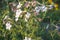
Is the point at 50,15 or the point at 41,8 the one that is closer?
the point at 41,8

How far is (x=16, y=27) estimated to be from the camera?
10.2 ft

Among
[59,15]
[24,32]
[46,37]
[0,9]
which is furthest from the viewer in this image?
[59,15]

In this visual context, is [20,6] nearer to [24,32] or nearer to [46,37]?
[24,32]

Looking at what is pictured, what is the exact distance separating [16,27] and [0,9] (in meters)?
0.67

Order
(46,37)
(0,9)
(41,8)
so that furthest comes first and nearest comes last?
(0,9)
(46,37)
(41,8)

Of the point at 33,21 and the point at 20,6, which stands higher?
the point at 20,6

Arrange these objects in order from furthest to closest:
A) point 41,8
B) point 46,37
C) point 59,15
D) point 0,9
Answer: point 59,15
point 0,9
point 46,37
point 41,8

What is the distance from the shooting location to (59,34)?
3.19 m

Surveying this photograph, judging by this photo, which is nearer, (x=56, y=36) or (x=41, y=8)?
(x=41, y=8)

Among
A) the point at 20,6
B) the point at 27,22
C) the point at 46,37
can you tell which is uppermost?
the point at 20,6

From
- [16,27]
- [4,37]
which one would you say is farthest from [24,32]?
[4,37]

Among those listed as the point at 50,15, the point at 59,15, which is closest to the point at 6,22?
the point at 50,15

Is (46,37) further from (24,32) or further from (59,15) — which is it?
(59,15)

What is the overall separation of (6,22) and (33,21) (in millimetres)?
358
